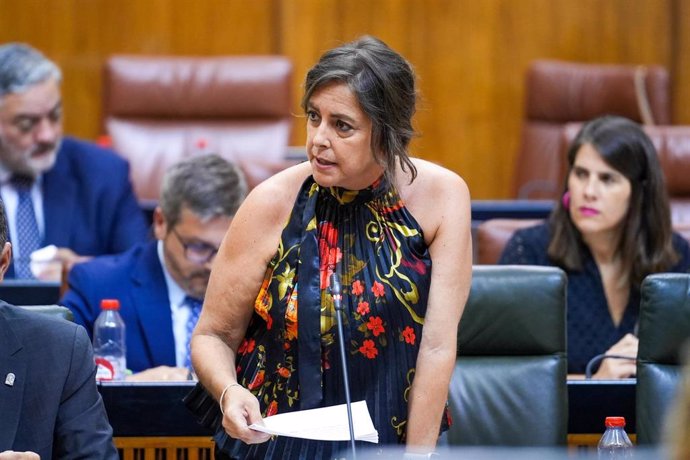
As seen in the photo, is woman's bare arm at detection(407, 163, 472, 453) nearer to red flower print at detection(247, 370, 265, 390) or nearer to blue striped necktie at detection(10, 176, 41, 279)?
red flower print at detection(247, 370, 265, 390)

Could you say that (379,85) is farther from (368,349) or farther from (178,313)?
(178,313)

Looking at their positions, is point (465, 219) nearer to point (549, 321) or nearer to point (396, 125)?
point (396, 125)

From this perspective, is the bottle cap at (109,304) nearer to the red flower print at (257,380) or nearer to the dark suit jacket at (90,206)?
the red flower print at (257,380)

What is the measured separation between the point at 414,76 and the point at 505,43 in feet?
13.9

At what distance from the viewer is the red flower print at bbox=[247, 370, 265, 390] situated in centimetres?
190

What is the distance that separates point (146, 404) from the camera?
2508 millimetres

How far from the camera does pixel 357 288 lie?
186 centimetres

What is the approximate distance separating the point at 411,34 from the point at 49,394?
14.1 ft

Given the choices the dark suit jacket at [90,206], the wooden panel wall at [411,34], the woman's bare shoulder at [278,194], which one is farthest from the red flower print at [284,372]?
the wooden panel wall at [411,34]

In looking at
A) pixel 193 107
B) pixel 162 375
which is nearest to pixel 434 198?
pixel 162 375

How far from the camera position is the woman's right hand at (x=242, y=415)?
1760 mm

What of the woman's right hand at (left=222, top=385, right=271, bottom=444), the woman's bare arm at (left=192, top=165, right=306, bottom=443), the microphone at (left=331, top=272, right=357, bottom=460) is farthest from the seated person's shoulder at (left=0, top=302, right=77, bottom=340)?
the microphone at (left=331, top=272, right=357, bottom=460)

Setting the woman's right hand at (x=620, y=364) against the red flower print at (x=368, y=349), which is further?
the woman's right hand at (x=620, y=364)

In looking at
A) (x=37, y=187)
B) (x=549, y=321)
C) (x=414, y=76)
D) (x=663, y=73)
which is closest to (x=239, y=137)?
(x=37, y=187)
